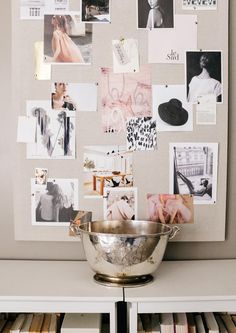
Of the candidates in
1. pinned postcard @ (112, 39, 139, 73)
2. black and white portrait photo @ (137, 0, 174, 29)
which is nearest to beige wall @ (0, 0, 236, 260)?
black and white portrait photo @ (137, 0, 174, 29)

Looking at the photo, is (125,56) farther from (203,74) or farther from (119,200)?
(119,200)

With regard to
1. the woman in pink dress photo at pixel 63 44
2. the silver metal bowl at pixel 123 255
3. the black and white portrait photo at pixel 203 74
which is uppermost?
the woman in pink dress photo at pixel 63 44

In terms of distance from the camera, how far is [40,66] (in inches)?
65.9

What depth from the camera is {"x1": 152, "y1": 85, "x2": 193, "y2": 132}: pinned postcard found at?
1.68 m

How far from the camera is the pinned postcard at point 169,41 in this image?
1.67 meters

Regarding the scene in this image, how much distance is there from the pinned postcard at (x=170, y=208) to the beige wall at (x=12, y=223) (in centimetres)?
11

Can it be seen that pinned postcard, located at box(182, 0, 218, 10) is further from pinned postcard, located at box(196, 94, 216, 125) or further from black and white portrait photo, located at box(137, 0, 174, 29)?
pinned postcard, located at box(196, 94, 216, 125)

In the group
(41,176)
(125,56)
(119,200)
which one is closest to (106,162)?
(119,200)

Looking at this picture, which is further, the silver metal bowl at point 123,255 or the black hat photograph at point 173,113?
the black hat photograph at point 173,113

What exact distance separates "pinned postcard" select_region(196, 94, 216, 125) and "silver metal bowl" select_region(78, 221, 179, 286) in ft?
1.56

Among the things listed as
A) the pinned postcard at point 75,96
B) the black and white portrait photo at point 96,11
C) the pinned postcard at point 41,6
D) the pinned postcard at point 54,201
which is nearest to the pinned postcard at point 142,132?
the pinned postcard at point 75,96

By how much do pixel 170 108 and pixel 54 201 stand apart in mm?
575

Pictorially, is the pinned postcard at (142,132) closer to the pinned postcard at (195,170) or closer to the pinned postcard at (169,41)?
the pinned postcard at (195,170)

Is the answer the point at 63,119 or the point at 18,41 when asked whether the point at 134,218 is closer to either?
the point at 63,119
